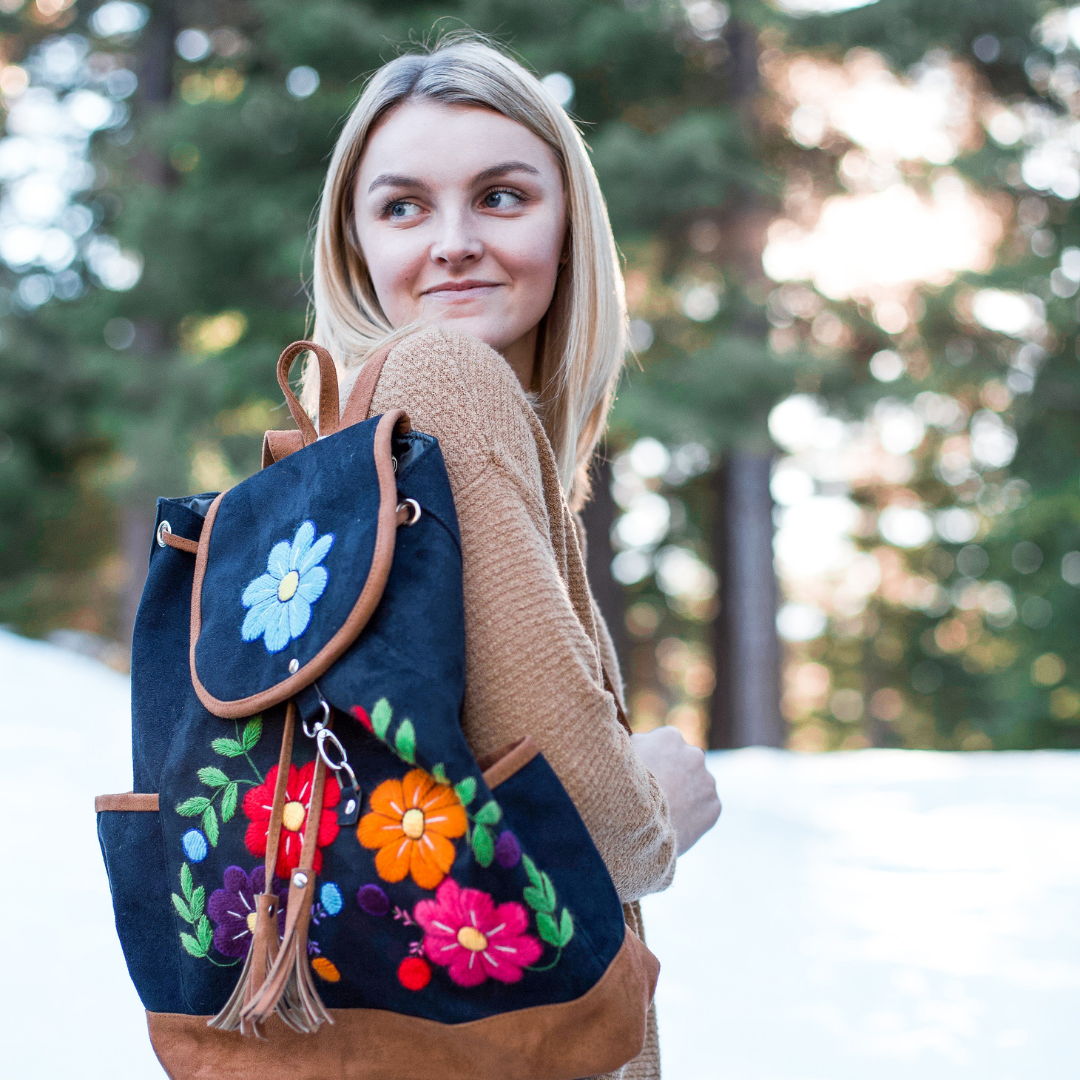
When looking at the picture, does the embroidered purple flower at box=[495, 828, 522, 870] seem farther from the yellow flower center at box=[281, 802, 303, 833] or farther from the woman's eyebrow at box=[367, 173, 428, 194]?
the woman's eyebrow at box=[367, 173, 428, 194]

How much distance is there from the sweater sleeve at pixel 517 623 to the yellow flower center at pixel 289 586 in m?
0.16

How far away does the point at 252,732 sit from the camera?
0.94 m

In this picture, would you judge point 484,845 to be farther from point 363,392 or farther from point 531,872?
point 363,392

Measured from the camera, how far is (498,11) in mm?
6961

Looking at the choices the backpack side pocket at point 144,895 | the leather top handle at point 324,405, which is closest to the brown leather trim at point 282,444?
the leather top handle at point 324,405

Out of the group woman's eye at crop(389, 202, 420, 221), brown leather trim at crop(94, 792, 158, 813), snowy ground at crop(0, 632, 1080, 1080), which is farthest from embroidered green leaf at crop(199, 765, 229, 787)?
snowy ground at crop(0, 632, 1080, 1080)

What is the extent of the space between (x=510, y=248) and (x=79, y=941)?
6.39 ft

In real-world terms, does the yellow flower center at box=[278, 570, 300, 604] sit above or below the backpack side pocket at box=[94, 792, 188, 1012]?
above

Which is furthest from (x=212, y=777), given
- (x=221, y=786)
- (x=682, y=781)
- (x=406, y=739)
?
(x=682, y=781)

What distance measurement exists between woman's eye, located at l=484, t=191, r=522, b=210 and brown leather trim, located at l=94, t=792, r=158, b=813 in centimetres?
85

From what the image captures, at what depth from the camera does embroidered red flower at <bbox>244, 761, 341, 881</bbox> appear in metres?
0.90

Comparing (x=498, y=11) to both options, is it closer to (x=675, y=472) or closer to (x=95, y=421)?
(x=675, y=472)

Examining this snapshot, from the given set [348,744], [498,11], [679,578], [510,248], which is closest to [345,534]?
[348,744]

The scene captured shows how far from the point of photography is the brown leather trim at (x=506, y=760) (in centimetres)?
86
